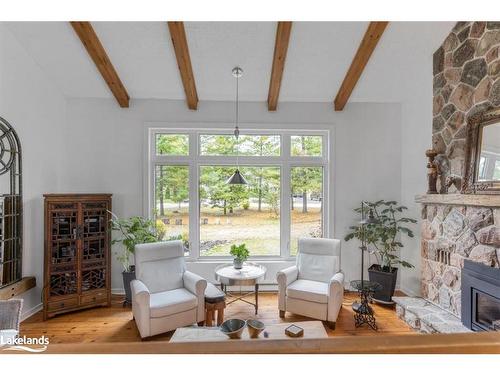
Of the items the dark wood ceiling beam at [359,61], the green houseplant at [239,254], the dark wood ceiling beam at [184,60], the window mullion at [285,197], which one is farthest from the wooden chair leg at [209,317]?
the dark wood ceiling beam at [359,61]

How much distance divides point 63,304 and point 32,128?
7.74ft

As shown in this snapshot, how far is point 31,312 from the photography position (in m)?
Answer: 3.49

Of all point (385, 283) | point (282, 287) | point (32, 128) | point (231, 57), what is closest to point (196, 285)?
point (282, 287)

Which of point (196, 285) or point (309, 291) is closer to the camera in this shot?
point (196, 285)

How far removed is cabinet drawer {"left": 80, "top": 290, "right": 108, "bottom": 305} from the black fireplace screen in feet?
14.6

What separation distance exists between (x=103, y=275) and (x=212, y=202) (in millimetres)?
1876

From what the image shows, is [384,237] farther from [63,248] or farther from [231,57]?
[63,248]

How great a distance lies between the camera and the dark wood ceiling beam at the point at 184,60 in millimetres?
3008

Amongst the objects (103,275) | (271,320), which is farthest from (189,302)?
(103,275)

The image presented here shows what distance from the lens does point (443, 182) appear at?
11.1 ft

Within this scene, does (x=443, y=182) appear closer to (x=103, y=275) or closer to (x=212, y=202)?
(x=212, y=202)
